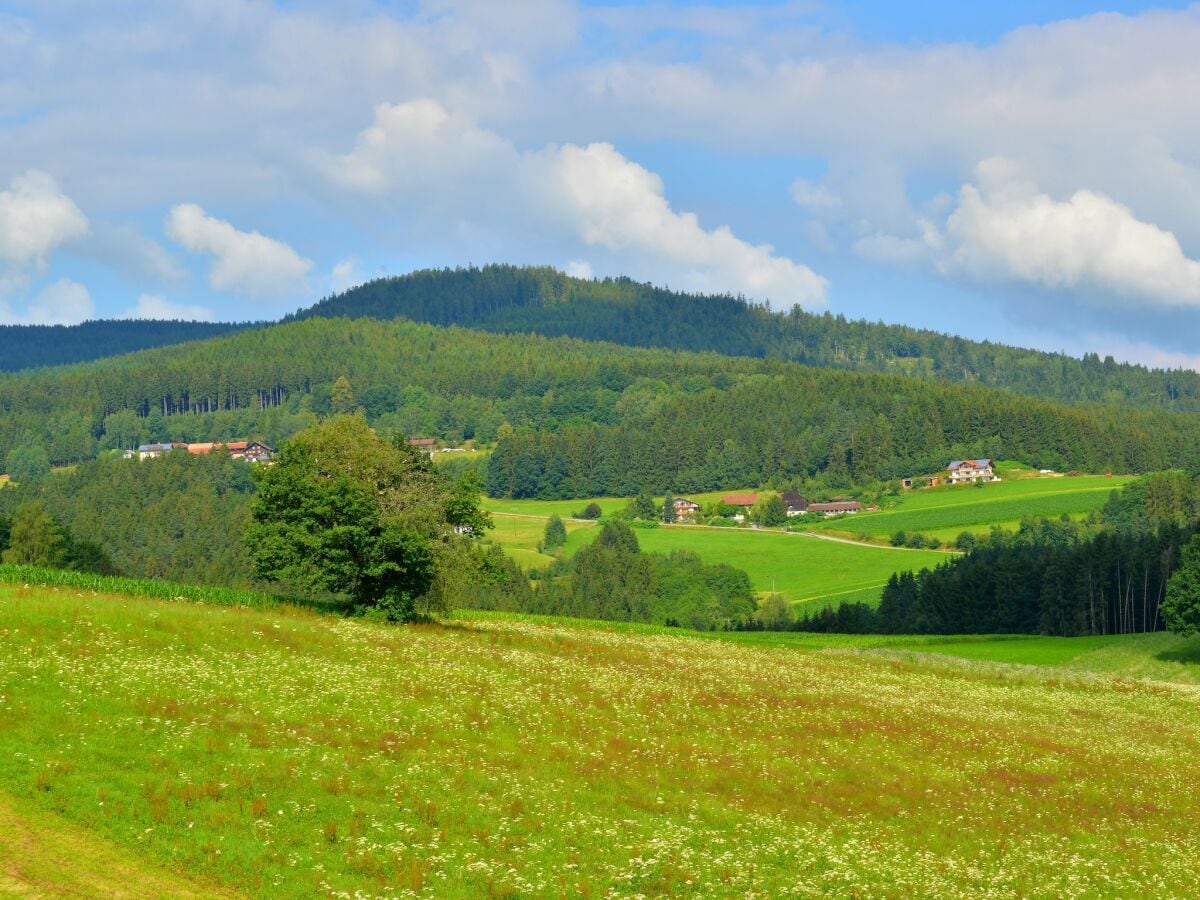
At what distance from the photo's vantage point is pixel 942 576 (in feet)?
473

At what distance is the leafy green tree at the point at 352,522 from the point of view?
6222cm

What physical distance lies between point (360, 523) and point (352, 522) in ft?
1.65

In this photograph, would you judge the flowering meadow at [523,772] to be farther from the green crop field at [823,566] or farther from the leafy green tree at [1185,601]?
the green crop field at [823,566]

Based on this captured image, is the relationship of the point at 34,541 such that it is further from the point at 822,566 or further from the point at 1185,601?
the point at 822,566

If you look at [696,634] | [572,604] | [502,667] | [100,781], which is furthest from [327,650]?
[572,604]

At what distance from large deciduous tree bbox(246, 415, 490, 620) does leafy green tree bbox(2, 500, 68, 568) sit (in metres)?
65.2

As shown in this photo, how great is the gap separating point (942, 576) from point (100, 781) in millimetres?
125695

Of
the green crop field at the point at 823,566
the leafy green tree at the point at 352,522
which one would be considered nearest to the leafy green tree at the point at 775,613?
the green crop field at the point at 823,566

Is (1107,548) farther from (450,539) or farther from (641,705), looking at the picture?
(641,705)

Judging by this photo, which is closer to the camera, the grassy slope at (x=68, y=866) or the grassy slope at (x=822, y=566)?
the grassy slope at (x=68, y=866)

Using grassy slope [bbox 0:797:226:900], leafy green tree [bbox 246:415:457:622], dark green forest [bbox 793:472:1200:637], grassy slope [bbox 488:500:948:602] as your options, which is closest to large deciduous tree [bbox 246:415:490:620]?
leafy green tree [bbox 246:415:457:622]

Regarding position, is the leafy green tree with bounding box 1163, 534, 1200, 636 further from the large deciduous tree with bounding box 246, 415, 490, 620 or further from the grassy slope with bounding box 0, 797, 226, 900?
the grassy slope with bounding box 0, 797, 226, 900

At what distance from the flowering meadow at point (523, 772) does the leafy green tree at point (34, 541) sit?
238 feet

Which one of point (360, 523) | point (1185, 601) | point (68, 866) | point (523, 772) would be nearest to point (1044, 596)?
point (1185, 601)
